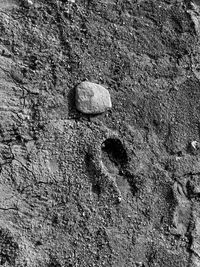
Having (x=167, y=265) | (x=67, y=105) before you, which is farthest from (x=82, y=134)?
(x=167, y=265)

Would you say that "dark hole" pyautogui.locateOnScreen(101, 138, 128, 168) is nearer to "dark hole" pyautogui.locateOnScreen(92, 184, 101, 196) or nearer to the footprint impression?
the footprint impression

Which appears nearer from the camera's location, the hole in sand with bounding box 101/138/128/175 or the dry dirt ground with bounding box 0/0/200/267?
the dry dirt ground with bounding box 0/0/200/267

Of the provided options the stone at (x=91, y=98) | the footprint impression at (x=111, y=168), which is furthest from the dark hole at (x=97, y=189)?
the stone at (x=91, y=98)

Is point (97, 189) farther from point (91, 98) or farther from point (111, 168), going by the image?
point (91, 98)

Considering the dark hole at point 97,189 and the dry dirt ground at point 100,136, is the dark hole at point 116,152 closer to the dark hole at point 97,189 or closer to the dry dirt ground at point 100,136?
the dry dirt ground at point 100,136

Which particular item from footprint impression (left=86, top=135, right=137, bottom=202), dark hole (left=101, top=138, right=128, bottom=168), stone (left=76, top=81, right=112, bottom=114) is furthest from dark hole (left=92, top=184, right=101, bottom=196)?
stone (left=76, top=81, right=112, bottom=114)

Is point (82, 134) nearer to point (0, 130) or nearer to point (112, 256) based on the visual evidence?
point (0, 130)

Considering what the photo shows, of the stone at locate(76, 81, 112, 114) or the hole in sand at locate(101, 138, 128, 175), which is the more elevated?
the stone at locate(76, 81, 112, 114)

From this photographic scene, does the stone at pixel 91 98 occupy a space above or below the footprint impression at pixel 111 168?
above
